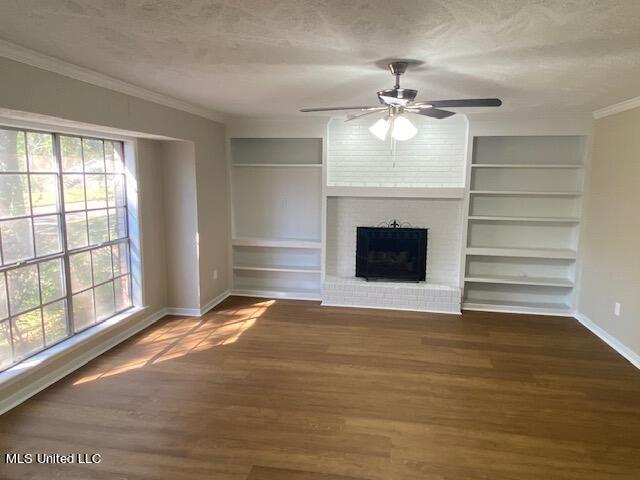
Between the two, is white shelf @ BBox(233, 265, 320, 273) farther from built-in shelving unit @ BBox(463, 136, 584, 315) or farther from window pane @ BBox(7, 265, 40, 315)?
window pane @ BBox(7, 265, 40, 315)

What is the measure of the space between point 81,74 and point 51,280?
1.70 metres

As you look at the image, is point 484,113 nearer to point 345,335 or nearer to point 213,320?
point 345,335

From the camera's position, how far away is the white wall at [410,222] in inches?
214

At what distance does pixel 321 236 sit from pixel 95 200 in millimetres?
2729

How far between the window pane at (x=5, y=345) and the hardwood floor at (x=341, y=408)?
0.34 meters

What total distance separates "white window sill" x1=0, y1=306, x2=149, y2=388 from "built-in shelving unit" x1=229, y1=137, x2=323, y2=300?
192 centimetres

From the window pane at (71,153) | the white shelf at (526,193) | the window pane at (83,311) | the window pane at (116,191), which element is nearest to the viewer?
the window pane at (71,153)

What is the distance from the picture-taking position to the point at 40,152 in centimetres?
334

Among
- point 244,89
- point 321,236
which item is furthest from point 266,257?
point 244,89

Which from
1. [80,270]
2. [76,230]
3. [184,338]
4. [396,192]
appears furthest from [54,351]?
[396,192]

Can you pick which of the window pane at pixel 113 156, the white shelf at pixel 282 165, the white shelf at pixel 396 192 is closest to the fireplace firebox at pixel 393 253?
the white shelf at pixel 396 192

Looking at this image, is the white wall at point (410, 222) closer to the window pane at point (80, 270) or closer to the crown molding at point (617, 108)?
the crown molding at point (617, 108)

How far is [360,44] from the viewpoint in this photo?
221 centimetres

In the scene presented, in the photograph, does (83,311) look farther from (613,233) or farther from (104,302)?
(613,233)
